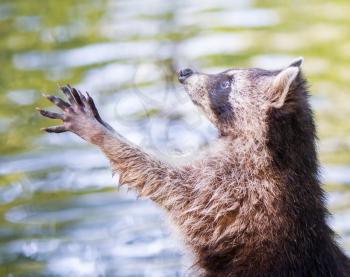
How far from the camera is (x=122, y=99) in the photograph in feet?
43.8

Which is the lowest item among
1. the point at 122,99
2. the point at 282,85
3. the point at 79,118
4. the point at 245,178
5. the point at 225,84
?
the point at 122,99

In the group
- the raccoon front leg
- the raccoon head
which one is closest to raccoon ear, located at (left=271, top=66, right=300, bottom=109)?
the raccoon head

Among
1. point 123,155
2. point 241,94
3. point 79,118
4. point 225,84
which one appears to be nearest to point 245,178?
point 241,94

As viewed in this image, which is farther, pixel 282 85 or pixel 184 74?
pixel 184 74

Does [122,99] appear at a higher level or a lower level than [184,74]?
lower

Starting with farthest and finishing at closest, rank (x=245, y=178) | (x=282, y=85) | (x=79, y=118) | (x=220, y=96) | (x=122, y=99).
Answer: (x=122, y=99)
(x=220, y=96)
(x=79, y=118)
(x=245, y=178)
(x=282, y=85)

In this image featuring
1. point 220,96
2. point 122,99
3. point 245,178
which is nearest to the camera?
point 245,178

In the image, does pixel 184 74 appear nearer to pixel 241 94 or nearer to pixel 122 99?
pixel 241 94

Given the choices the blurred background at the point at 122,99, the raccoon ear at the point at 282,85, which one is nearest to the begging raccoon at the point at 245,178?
Answer: the raccoon ear at the point at 282,85

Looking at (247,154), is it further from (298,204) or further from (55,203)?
(55,203)

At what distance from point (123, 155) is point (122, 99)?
16.2 feet

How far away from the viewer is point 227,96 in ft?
28.0

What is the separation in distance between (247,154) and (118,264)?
79.4 inches

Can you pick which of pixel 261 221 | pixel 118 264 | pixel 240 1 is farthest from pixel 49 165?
pixel 240 1
